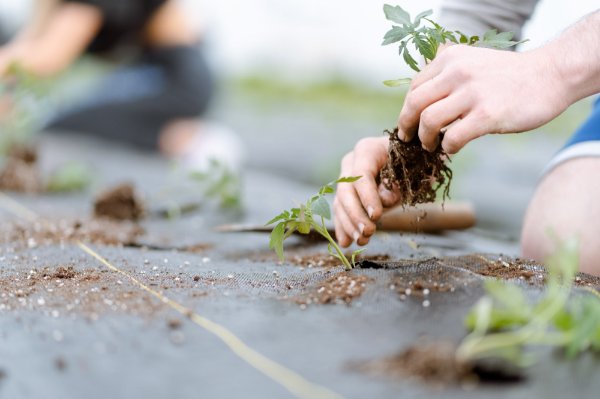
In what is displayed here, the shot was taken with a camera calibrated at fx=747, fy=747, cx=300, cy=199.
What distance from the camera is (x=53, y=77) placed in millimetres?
3576

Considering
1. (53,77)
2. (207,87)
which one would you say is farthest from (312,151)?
(53,77)

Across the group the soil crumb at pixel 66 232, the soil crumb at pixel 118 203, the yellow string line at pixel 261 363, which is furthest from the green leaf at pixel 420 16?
the soil crumb at pixel 118 203

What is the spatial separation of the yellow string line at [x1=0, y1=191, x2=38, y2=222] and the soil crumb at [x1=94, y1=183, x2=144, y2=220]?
0.73 feet

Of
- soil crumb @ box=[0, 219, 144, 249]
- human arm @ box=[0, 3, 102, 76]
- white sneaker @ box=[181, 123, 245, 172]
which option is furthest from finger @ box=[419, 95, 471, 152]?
white sneaker @ box=[181, 123, 245, 172]

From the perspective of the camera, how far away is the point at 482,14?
A: 184cm

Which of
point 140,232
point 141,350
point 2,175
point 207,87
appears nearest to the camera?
point 141,350

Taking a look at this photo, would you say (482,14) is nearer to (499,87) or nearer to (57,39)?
(499,87)

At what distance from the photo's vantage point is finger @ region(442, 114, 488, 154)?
53.3 inches

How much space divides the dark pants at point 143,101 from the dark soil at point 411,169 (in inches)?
129

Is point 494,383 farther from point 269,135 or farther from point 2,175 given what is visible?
point 269,135

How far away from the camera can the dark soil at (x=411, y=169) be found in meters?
1.56

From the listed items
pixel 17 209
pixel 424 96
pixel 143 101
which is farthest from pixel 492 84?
pixel 143 101

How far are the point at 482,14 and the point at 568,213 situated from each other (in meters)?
0.58

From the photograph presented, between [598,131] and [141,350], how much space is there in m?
1.43
